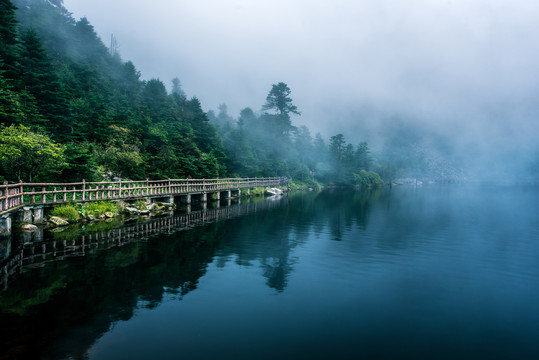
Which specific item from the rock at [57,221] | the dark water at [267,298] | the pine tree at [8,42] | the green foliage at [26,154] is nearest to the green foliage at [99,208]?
the rock at [57,221]

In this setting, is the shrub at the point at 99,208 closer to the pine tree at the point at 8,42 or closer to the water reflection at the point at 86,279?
the water reflection at the point at 86,279

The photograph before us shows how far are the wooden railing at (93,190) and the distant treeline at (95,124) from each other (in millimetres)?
1198

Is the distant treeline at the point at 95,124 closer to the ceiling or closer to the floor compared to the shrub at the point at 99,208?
closer to the ceiling

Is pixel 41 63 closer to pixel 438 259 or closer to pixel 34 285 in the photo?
pixel 34 285

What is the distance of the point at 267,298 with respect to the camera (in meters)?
11.4

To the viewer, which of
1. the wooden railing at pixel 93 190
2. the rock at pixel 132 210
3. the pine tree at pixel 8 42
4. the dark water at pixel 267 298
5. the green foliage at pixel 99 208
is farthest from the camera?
the pine tree at pixel 8 42

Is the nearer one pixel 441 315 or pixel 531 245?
pixel 441 315

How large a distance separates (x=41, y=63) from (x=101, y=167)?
594 inches

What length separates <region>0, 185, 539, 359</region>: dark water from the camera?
325 inches

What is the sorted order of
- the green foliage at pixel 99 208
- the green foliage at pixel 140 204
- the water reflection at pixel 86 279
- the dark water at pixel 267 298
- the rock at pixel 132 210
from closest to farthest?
the dark water at pixel 267 298 < the water reflection at pixel 86 279 < the green foliage at pixel 99 208 < the rock at pixel 132 210 < the green foliage at pixel 140 204

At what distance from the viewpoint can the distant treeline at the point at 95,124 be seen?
83.5 ft

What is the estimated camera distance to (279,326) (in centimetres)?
938

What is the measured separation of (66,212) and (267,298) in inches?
715

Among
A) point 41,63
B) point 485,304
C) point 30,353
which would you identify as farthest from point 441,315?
point 41,63
